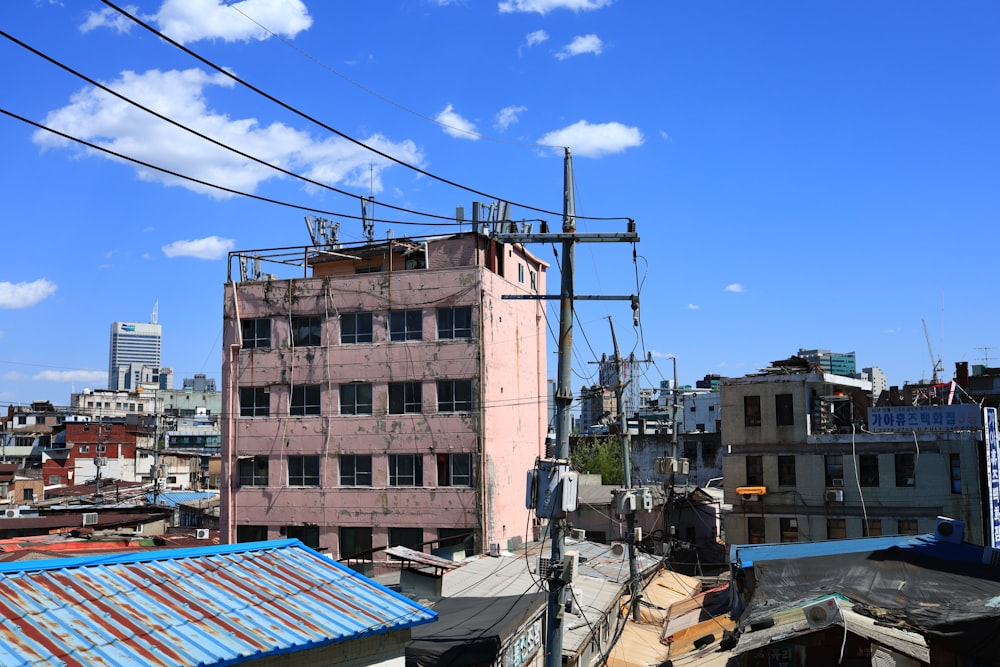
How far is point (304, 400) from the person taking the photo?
4334 cm

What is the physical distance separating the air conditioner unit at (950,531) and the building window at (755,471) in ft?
79.0

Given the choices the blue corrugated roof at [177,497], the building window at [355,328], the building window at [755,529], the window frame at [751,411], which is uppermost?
the building window at [355,328]

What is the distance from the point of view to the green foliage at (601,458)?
74.3 metres

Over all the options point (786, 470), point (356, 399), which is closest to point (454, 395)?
point (356, 399)

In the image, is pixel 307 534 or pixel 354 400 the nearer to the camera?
pixel 354 400

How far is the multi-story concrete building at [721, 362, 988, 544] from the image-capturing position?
4303cm

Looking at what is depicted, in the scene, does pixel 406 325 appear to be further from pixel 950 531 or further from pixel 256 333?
pixel 950 531

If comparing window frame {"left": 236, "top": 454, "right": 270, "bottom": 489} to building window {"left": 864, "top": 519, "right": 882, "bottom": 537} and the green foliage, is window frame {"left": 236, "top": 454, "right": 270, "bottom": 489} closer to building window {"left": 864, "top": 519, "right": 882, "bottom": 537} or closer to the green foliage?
building window {"left": 864, "top": 519, "right": 882, "bottom": 537}

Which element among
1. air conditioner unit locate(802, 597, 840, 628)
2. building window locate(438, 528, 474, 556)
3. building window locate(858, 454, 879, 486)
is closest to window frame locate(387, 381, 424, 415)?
building window locate(438, 528, 474, 556)

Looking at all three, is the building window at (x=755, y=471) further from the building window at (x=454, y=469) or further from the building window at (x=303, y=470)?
the building window at (x=303, y=470)

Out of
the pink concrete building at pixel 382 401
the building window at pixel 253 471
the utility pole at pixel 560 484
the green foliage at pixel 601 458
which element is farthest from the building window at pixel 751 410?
the utility pole at pixel 560 484

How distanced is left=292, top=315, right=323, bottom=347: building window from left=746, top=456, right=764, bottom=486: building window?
81.4 ft

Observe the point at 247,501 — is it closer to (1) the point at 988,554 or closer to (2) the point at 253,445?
(2) the point at 253,445

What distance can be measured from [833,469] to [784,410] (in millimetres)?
4037
